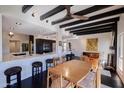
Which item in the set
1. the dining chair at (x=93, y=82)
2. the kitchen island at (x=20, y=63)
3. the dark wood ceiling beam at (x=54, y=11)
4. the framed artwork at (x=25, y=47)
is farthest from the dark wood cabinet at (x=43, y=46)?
the dining chair at (x=93, y=82)

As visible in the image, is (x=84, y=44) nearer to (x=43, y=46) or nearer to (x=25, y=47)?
(x=43, y=46)

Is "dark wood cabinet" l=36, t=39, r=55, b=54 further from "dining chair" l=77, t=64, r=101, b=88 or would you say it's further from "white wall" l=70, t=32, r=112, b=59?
"dining chair" l=77, t=64, r=101, b=88

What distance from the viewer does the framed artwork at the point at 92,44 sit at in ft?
22.0

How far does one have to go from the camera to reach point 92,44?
6.95 meters

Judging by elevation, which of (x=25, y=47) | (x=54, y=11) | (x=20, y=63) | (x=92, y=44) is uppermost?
(x=54, y=11)

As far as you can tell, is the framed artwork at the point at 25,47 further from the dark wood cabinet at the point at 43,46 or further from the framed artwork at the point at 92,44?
the framed artwork at the point at 92,44

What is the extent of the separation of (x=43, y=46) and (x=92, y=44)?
12.0 feet

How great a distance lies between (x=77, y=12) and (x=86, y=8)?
0.32m

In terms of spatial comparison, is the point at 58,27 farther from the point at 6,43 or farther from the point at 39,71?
the point at 6,43

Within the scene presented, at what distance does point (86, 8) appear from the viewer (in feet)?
9.13

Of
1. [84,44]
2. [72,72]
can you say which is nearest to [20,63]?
[72,72]
